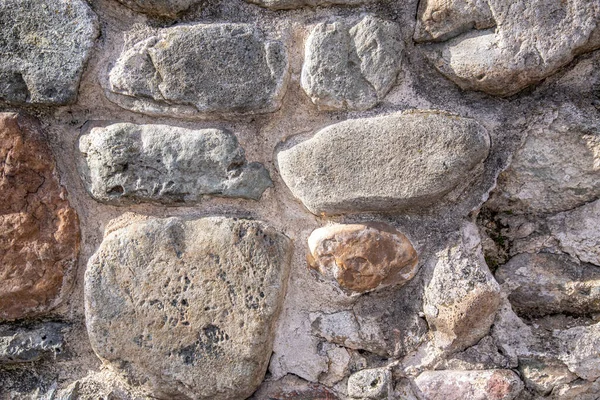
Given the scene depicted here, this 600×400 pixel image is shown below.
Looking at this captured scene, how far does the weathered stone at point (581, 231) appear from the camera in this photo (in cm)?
86

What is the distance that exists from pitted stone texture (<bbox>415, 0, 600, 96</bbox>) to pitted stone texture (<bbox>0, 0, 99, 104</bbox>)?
1.71ft

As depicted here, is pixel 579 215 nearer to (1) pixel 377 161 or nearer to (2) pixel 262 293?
(1) pixel 377 161

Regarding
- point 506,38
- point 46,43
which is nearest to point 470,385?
point 506,38

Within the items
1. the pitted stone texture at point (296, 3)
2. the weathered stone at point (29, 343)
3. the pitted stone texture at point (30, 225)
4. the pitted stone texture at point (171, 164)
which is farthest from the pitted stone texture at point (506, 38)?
the weathered stone at point (29, 343)

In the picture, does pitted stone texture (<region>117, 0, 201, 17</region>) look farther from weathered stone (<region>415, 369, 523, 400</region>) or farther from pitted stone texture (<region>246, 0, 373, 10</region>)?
weathered stone (<region>415, 369, 523, 400</region>)

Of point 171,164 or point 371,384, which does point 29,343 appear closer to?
point 171,164

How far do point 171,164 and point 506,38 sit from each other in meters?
0.54

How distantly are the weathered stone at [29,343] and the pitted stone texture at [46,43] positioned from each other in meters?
0.39

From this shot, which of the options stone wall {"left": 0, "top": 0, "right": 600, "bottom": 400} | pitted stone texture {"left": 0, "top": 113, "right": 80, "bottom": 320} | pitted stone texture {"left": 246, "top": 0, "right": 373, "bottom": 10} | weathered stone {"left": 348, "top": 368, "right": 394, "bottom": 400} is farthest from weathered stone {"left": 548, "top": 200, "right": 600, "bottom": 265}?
pitted stone texture {"left": 0, "top": 113, "right": 80, "bottom": 320}

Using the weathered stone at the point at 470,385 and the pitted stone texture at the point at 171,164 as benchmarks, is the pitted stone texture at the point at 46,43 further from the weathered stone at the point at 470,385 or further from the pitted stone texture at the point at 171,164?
the weathered stone at the point at 470,385

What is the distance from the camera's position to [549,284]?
0.89 m

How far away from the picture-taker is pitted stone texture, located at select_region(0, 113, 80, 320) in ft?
2.96

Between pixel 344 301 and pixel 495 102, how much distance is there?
393mm

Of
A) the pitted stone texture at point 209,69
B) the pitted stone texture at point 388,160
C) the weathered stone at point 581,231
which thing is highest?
the pitted stone texture at point 209,69
